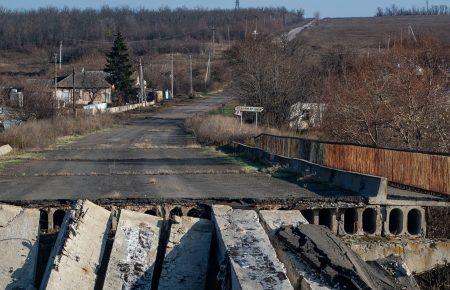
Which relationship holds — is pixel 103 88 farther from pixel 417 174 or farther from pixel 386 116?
pixel 417 174

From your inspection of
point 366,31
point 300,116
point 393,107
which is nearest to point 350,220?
point 393,107

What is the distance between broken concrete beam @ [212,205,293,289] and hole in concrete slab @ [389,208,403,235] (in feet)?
9.30

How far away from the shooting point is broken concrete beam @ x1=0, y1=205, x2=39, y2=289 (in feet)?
27.8

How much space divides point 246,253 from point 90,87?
287ft

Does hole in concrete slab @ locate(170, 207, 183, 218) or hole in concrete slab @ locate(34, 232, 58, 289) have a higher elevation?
hole in concrete slab @ locate(170, 207, 183, 218)

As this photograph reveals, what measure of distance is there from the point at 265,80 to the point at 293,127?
4253 mm

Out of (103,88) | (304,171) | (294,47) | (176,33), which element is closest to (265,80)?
(294,47)

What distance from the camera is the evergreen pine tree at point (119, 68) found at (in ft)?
286

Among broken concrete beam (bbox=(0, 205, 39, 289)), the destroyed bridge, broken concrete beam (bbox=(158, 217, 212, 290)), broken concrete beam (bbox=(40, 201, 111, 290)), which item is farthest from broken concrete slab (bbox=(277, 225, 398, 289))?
broken concrete beam (bbox=(0, 205, 39, 289))

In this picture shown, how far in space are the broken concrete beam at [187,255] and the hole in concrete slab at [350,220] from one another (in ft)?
8.98

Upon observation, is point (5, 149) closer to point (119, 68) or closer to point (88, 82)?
point (119, 68)

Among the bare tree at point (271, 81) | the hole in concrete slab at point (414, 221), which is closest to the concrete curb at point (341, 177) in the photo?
the hole in concrete slab at point (414, 221)

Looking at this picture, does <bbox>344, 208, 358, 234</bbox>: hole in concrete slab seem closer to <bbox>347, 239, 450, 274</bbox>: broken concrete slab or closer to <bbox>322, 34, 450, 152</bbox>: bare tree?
<bbox>347, 239, 450, 274</bbox>: broken concrete slab

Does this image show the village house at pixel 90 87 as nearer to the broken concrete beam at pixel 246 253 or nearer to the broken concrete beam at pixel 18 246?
the broken concrete beam at pixel 18 246
